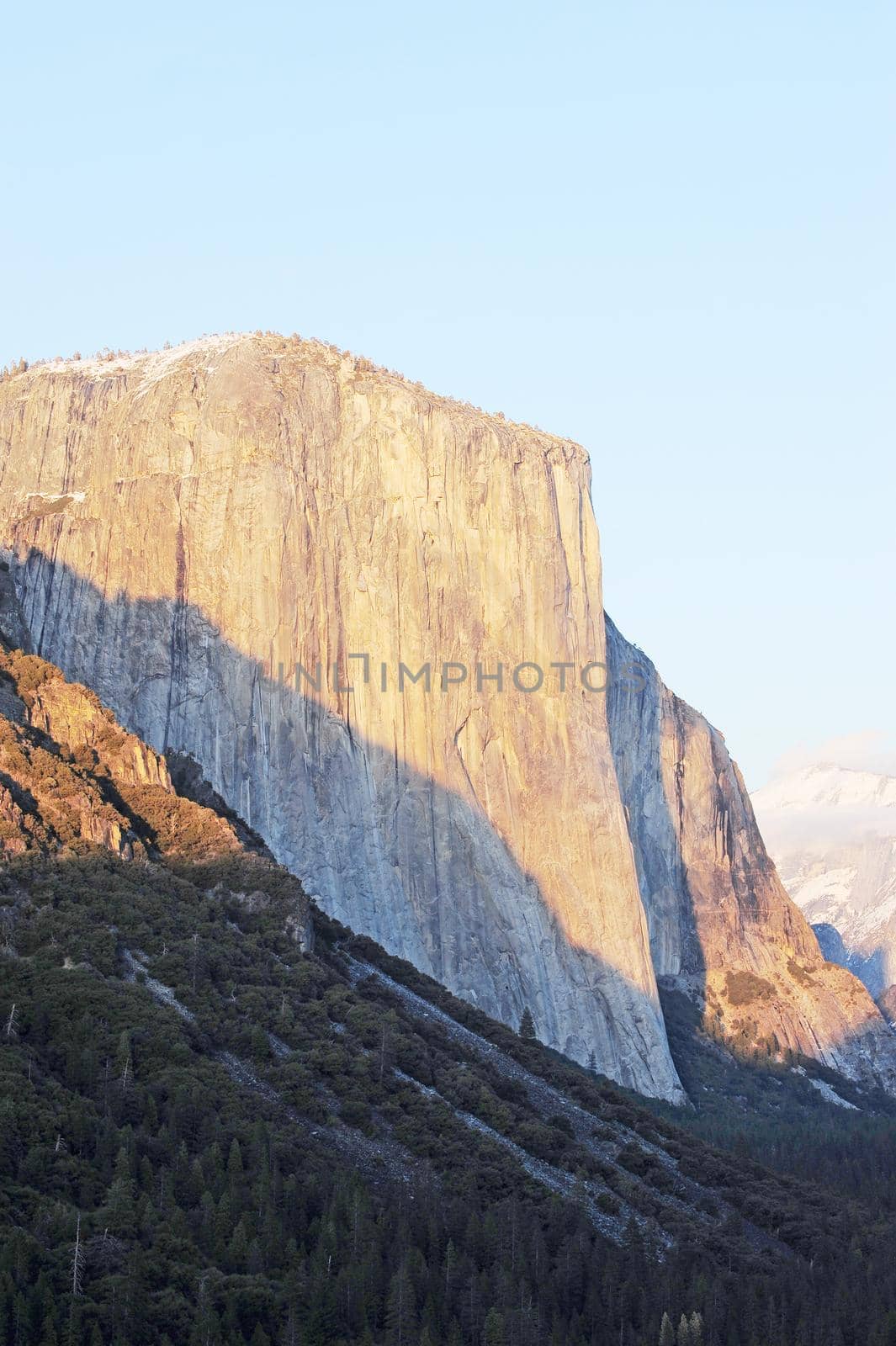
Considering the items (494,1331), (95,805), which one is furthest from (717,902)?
(494,1331)

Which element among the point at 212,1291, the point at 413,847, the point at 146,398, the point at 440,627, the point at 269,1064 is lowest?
the point at 212,1291

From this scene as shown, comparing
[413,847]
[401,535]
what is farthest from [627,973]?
[401,535]

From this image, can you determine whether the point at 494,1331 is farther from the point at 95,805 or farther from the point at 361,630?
the point at 361,630

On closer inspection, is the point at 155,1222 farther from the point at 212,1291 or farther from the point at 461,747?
the point at 461,747

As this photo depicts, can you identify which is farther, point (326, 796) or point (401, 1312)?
point (326, 796)

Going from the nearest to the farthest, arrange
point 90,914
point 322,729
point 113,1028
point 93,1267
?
1. point 93,1267
2. point 113,1028
3. point 90,914
4. point 322,729

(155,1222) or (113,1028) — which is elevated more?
(113,1028)

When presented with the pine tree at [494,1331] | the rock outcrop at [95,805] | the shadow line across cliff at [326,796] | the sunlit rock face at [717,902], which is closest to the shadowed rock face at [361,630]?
the shadow line across cliff at [326,796]
